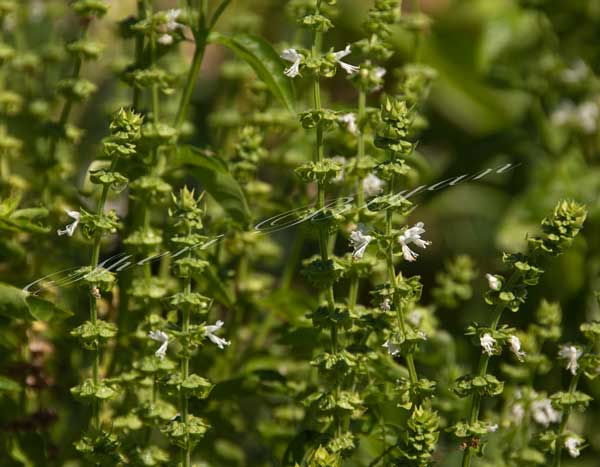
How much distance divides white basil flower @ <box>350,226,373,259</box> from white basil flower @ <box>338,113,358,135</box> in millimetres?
209

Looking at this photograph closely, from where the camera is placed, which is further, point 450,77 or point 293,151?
point 450,77

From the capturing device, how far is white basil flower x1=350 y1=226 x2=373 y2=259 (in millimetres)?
1151

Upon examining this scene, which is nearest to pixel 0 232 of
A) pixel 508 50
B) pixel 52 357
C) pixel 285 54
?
pixel 52 357

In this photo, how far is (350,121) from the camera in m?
1.37

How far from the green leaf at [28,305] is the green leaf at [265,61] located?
1.25 feet

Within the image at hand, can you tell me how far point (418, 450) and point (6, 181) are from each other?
32.6 inches

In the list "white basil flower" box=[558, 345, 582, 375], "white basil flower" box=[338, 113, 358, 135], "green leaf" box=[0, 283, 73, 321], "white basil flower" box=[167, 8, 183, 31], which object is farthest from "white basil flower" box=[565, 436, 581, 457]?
"white basil flower" box=[167, 8, 183, 31]

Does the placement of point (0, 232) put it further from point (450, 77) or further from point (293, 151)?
point (450, 77)

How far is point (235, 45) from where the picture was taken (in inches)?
55.3

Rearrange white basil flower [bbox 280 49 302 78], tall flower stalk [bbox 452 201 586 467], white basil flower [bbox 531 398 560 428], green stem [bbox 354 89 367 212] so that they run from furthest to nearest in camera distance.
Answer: white basil flower [bbox 531 398 560 428] < green stem [bbox 354 89 367 212] < white basil flower [bbox 280 49 302 78] < tall flower stalk [bbox 452 201 586 467]

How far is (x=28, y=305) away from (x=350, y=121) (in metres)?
0.46

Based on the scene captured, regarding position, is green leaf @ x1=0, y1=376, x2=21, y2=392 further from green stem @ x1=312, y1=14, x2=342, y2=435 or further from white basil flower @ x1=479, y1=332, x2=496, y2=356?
white basil flower @ x1=479, y1=332, x2=496, y2=356

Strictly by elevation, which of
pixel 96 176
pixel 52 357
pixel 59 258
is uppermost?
pixel 96 176

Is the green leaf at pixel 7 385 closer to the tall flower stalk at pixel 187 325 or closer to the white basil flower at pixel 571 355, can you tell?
the tall flower stalk at pixel 187 325
